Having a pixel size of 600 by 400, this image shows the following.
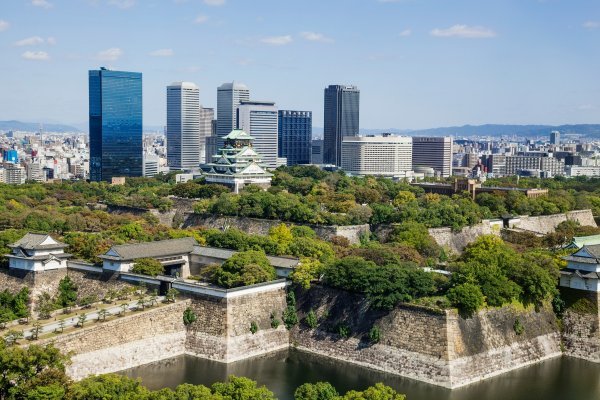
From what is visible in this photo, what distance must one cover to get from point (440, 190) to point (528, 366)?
34.7 m

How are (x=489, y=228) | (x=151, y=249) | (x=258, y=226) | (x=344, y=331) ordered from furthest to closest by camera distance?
(x=489, y=228), (x=258, y=226), (x=151, y=249), (x=344, y=331)

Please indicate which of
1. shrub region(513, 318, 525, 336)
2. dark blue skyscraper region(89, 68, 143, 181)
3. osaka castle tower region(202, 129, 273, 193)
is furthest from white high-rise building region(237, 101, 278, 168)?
shrub region(513, 318, 525, 336)

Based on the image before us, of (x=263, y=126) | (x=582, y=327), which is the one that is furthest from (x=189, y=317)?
(x=263, y=126)

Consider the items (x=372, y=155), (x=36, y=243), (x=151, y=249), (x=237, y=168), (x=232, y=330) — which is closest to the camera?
(x=232, y=330)

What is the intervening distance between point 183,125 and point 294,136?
63.4 ft

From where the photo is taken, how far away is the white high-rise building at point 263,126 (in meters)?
111

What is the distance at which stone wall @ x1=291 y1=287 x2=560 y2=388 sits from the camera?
25.2 meters

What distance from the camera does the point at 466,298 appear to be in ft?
85.6

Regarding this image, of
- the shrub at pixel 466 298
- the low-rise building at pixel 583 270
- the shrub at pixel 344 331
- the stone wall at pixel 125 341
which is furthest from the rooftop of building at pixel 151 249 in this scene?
the low-rise building at pixel 583 270

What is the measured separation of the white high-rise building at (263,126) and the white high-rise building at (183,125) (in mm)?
17441

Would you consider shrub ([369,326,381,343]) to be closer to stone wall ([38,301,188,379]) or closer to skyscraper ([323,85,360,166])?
stone wall ([38,301,188,379])

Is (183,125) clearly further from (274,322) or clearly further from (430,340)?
(430,340)

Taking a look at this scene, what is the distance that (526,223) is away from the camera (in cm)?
4750

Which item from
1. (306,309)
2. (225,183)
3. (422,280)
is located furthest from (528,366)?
(225,183)
